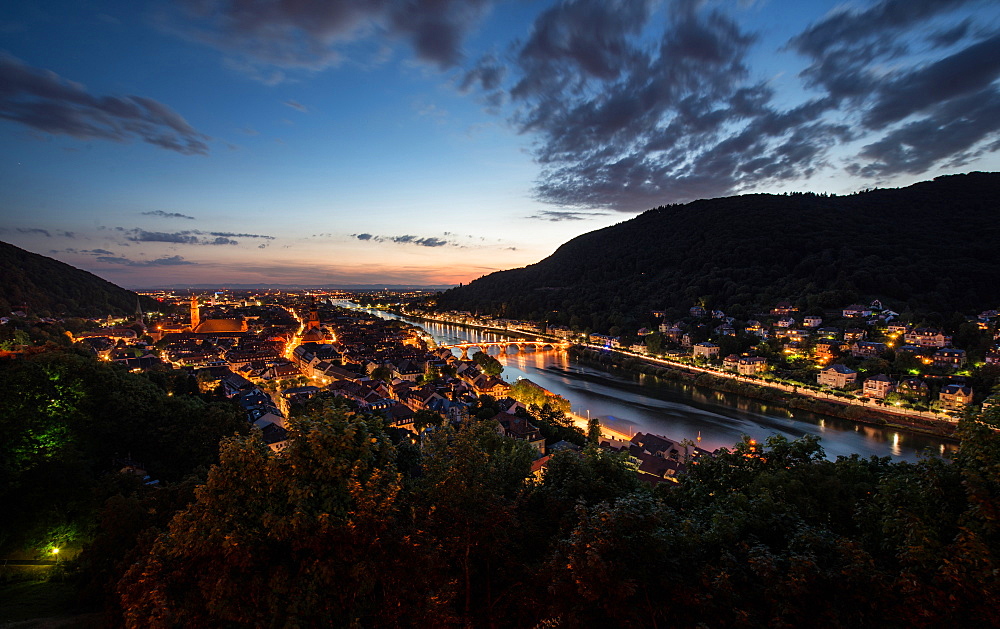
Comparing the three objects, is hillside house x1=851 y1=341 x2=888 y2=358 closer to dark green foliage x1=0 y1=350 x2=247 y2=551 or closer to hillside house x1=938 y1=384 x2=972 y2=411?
hillside house x1=938 y1=384 x2=972 y2=411

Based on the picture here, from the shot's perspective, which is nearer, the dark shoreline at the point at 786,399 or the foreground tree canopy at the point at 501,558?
the foreground tree canopy at the point at 501,558

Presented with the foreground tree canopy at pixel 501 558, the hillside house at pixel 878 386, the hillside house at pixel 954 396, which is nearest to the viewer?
the foreground tree canopy at pixel 501 558

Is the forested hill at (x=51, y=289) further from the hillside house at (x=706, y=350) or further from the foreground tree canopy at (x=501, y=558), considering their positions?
the hillside house at (x=706, y=350)

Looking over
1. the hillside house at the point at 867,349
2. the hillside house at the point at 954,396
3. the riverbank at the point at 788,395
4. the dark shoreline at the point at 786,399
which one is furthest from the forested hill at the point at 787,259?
the hillside house at the point at 954,396

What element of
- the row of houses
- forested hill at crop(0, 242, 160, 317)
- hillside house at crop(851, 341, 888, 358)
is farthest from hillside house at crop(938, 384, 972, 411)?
forested hill at crop(0, 242, 160, 317)

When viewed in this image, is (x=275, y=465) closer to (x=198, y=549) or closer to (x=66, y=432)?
(x=198, y=549)
